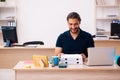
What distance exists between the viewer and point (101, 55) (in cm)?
286

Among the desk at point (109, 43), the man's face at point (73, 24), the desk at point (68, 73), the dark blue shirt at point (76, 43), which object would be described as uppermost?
the man's face at point (73, 24)

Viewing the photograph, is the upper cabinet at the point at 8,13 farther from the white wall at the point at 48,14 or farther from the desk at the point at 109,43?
→ the desk at the point at 109,43

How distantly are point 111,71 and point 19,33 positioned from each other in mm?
4515

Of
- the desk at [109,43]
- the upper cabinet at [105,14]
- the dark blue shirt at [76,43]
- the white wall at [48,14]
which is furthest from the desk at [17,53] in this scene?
the upper cabinet at [105,14]

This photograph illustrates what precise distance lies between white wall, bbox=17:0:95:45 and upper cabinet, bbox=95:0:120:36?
167 millimetres

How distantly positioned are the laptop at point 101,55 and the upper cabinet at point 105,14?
4.00 meters

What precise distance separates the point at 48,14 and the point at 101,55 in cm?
427

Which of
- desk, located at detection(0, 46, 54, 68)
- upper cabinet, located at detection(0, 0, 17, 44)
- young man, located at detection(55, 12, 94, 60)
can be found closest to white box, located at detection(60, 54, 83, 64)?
young man, located at detection(55, 12, 94, 60)

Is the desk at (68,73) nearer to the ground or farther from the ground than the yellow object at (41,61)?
nearer to the ground

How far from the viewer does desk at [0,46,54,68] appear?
16.3 ft

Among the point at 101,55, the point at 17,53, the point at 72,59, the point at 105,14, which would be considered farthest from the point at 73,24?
the point at 105,14

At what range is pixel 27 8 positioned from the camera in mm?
6949

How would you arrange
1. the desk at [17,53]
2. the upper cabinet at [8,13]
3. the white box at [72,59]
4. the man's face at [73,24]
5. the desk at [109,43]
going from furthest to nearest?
1. the upper cabinet at [8,13]
2. the desk at [109,43]
3. the desk at [17,53]
4. the man's face at [73,24]
5. the white box at [72,59]

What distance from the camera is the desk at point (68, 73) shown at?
2.87m
